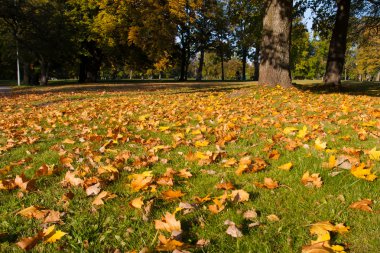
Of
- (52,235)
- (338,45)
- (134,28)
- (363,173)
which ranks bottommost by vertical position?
(52,235)

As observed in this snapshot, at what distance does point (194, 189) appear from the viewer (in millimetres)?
3439

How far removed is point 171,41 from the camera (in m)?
34.2

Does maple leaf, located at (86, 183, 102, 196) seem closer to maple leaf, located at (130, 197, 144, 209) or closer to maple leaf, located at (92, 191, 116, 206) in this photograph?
maple leaf, located at (92, 191, 116, 206)

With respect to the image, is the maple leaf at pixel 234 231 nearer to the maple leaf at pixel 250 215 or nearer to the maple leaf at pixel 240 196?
the maple leaf at pixel 250 215

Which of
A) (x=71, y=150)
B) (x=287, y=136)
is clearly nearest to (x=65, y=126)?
(x=71, y=150)

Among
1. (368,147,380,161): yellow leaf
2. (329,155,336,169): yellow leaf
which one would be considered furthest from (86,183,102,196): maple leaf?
(368,147,380,161): yellow leaf

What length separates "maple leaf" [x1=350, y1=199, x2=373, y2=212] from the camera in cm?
282

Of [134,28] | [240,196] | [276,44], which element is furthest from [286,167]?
[134,28]

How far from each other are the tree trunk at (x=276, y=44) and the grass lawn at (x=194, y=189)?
770cm

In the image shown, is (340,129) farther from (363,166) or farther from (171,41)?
(171,41)

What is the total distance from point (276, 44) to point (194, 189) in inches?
446

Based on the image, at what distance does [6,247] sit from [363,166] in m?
3.27

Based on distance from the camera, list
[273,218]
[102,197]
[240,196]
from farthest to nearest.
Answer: [102,197] → [240,196] → [273,218]

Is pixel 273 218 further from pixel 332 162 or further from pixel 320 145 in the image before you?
pixel 320 145
